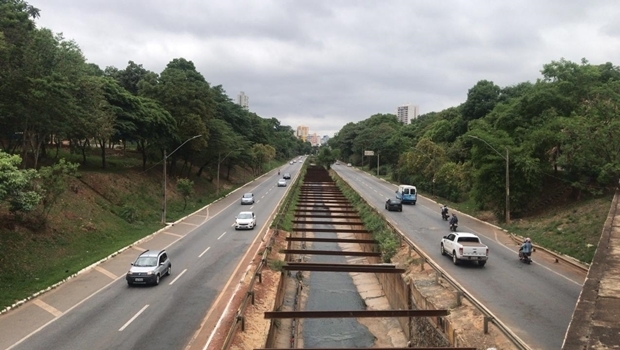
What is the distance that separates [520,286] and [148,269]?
59.3 feet

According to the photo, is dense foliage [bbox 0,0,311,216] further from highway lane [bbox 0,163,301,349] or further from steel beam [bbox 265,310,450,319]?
steel beam [bbox 265,310,450,319]

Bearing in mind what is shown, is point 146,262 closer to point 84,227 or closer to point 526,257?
point 84,227

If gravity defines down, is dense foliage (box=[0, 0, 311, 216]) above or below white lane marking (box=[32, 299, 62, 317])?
above

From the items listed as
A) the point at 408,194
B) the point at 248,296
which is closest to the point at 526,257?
the point at 248,296

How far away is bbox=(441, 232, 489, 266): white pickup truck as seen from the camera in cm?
2631

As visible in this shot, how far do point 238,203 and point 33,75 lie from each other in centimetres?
3203

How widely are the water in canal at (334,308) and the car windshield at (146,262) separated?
28.0 ft

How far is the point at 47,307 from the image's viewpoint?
20.8m

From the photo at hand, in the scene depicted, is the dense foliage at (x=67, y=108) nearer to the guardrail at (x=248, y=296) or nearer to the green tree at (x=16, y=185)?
the green tree at (x=16, y=185)

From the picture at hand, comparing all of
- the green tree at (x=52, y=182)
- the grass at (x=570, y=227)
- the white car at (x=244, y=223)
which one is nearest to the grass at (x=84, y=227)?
the green tree at (x=52, y=182)

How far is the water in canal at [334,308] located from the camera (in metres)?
23.0

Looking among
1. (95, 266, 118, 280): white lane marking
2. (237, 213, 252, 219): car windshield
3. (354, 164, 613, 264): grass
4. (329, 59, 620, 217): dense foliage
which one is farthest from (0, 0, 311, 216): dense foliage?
(354, 164, 613, 264): grass

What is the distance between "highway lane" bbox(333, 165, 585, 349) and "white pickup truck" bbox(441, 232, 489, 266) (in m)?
0.49

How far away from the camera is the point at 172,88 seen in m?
64.0
